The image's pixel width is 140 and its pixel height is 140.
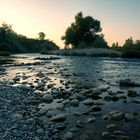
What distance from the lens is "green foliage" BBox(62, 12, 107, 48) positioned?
114250 millimetres

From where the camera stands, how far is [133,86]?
77.1 ft

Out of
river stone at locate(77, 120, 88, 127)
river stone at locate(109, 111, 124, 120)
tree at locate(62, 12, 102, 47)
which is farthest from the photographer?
tree at locate(62, 12, 102, 47)

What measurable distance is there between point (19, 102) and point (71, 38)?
9920cm

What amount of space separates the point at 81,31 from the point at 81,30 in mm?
364

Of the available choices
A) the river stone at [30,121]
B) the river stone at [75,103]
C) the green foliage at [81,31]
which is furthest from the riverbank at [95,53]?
the river stone at [30,121]

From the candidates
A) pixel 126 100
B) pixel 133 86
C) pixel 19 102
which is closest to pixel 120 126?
pixel 126 100

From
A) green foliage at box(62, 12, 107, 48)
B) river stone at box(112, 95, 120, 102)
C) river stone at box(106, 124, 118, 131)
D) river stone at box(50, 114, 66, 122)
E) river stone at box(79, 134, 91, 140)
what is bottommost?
river stone at box(79, 134, 91, 140)

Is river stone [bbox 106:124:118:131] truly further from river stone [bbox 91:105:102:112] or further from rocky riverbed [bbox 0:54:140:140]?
river stone [bbox 91:105:102:112]

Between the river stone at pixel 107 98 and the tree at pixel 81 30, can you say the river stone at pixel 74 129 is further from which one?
the tree at pixel 81 30

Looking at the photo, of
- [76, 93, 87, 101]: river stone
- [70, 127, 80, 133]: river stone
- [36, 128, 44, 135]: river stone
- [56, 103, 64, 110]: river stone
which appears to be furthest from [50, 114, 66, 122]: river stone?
[76, 93, 87, 101]: river stone

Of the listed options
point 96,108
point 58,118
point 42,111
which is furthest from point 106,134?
point 42,111

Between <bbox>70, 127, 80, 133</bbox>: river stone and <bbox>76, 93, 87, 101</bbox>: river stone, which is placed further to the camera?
<bbox>76, 93, 87, 101</bbox>: river stone

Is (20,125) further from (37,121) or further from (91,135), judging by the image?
(91,135)

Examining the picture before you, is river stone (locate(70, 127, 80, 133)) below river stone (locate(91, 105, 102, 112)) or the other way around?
below
